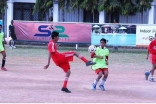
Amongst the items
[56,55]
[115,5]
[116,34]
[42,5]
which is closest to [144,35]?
[116,34]

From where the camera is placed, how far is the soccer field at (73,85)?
12.2 metres

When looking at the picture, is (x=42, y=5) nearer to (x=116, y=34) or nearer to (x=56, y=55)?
(x=116, y=34)

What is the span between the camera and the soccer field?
12188 mm

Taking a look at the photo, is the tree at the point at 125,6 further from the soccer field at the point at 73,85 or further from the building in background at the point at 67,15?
the soccer field at the point at 73,85

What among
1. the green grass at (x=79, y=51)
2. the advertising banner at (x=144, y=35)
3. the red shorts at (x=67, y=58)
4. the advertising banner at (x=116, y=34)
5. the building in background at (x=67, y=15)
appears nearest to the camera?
the red shorts at (x=67, y=58)

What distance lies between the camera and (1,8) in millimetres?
37281

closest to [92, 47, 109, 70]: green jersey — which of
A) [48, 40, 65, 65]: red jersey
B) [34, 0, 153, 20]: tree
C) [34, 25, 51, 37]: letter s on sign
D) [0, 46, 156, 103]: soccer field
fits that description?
[0, 46, 156, 103]: soccer field

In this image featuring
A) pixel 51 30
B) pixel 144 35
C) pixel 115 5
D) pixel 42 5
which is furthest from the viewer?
pixel 42 5

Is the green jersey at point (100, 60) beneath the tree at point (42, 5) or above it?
beneath

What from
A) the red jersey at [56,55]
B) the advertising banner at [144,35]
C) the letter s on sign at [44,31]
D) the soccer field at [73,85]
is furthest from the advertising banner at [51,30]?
the red jersey at [56,55]

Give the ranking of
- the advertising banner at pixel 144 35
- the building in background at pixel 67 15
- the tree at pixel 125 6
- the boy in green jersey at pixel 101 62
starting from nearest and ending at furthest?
the boy in green jersey at pixel 101 62
the advertising banner at pixel 144 35
the tree at pixel 125 6
the building in background at pixel 67 15

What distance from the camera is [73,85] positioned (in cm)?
1468

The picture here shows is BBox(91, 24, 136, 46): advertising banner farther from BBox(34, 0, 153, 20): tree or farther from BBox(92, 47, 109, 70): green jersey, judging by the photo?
BBox(92, 47, 109, 70): green jersey

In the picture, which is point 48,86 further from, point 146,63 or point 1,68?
point 146,63
